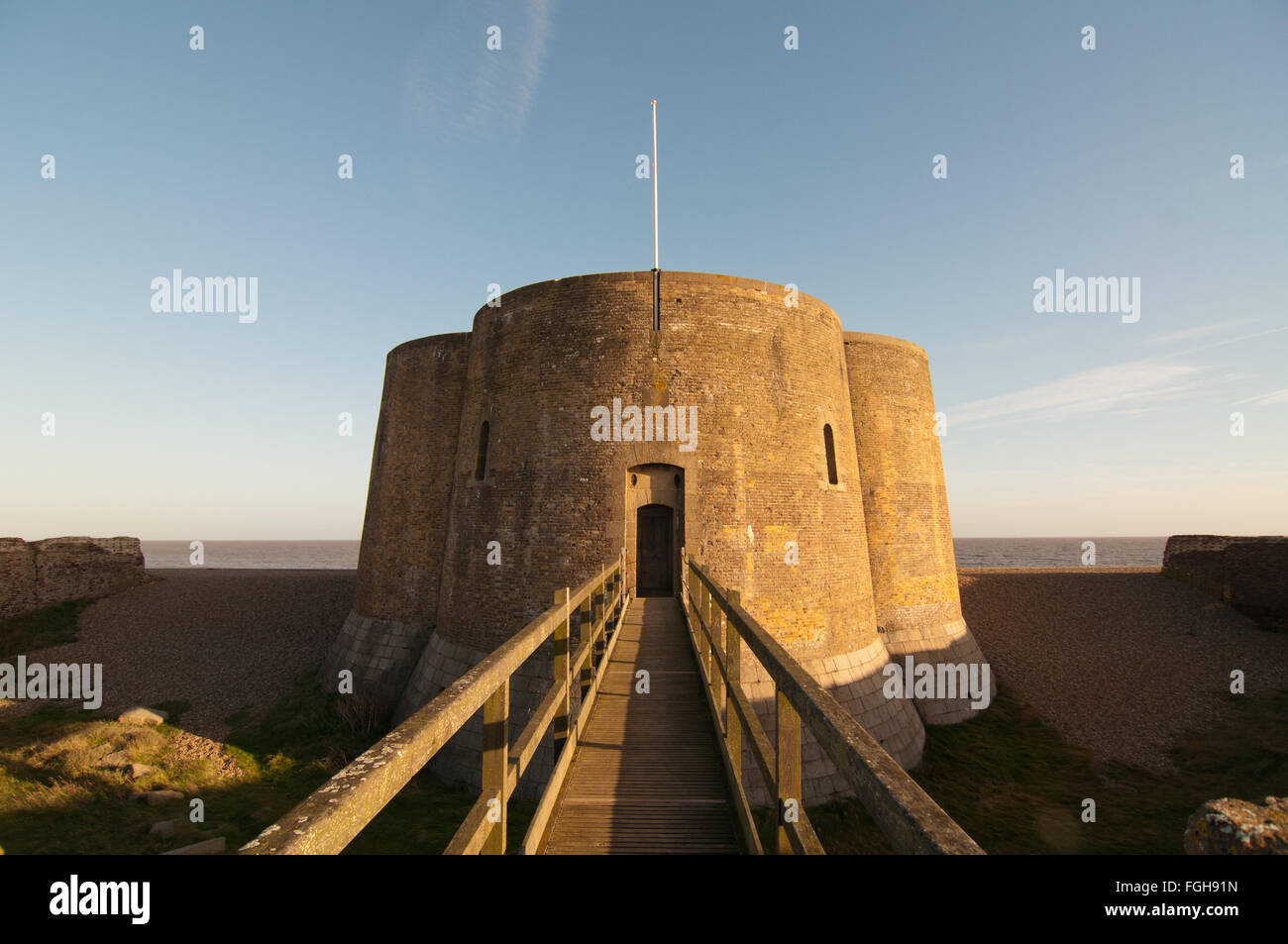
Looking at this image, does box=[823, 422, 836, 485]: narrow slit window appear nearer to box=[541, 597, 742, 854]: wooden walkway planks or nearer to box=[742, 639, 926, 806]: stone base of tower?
box=[742, 639, 926, 806]: stone base of tower

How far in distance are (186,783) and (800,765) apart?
1449 cm

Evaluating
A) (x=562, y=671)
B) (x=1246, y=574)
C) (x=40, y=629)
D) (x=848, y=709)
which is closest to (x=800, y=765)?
(x=562, y=671)

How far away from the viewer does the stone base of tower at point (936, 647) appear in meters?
15.0

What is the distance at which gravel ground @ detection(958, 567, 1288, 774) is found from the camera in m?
14.4

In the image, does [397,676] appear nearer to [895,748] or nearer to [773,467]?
[773,467]

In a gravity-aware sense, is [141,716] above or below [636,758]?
below

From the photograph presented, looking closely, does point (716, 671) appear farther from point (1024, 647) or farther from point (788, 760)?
point (1024, 647)

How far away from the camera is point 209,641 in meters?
18.6

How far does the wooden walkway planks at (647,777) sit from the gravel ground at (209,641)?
1290cm

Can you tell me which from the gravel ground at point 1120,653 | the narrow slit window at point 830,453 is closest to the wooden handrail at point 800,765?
the narrow slit window at point 830,453

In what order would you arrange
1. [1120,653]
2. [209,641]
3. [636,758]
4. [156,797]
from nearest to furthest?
[636,758], [156,797], [1120,653], [209,641]

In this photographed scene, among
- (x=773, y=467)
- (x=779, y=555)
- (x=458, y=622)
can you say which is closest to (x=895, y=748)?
(x=779, y=555)

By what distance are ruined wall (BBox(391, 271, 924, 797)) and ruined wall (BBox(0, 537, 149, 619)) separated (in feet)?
55.9

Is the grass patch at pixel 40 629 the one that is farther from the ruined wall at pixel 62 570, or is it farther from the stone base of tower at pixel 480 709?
the stone base of tower at pixel 480 709
